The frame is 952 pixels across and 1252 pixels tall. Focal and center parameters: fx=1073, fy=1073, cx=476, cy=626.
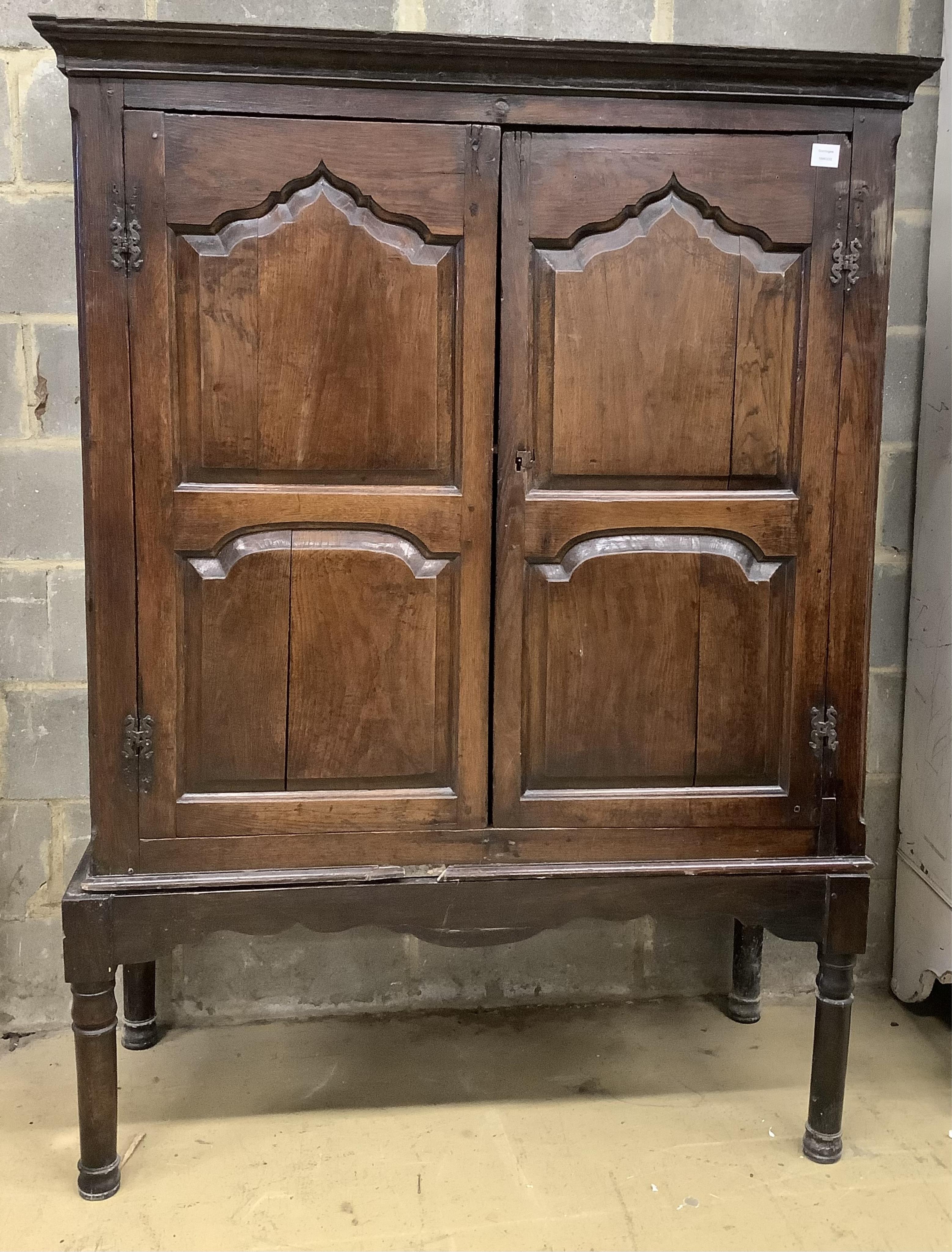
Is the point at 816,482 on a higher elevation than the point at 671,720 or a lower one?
higher

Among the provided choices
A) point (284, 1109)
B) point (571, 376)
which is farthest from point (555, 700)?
point (284, 1109)

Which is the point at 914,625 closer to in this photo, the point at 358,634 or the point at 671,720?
the point at 671,720

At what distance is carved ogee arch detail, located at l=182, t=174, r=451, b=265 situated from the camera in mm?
1527

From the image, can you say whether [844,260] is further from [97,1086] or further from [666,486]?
[97,1086]

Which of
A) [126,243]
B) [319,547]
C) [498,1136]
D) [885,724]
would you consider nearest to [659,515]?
[319,547]

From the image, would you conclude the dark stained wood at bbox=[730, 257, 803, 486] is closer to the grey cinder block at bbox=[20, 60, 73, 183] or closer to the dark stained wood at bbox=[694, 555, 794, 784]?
the dark stained wood at bbox=[694, 555, 794, 784]

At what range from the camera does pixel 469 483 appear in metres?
1.60

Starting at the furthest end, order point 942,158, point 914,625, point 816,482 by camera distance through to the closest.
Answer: point 914,625, point 942,158, point 816,482

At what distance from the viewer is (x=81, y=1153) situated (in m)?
1.71

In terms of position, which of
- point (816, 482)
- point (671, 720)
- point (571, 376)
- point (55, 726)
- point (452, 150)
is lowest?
point (55, 726)

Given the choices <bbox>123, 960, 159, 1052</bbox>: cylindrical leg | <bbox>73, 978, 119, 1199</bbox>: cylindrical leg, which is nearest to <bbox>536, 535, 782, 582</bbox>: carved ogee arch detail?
<bbox>73, 978, 119, 1199</bbox>: cylindrical leg

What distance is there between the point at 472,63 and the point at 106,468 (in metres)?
0.77

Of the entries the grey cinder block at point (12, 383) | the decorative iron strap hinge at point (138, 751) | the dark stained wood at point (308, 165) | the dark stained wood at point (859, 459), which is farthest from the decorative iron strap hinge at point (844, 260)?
the grey cinder block at point (12, 383)

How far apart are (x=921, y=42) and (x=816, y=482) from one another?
1.12 m
